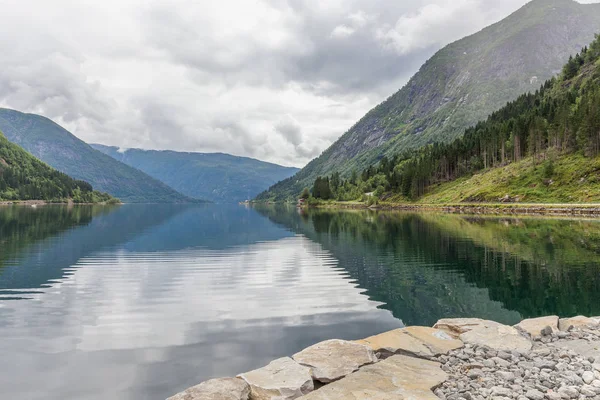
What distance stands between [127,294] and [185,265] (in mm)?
13115

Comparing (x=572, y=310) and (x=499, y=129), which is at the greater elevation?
(x=499, y=129)

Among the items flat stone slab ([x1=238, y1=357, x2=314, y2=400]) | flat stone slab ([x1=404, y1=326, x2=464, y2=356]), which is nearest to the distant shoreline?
flat stone slab ([x1=404, y1=326, x2=464, y2=356])

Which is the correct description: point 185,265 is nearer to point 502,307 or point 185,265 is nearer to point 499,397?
point 502,307

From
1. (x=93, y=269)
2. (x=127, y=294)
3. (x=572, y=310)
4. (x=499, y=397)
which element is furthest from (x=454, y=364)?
(x=93, y=269)

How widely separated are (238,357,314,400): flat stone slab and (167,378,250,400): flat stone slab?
0.37 metres

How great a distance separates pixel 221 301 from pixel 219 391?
15551 millimetres

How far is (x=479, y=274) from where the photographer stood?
114 ft

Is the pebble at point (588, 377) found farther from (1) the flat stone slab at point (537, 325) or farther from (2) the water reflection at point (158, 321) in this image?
(2) the water reflection at point (158, 321)

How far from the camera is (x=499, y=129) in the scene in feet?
648

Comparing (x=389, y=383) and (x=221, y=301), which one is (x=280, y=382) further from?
(x=221, y=301)

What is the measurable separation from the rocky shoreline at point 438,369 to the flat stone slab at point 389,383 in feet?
0.10

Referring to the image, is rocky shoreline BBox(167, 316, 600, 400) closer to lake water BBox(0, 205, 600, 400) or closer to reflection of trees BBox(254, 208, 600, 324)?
lake water BBox(0, 205, 600, 400)

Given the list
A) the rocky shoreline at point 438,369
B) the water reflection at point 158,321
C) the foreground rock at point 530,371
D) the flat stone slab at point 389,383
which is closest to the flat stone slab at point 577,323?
the rocky shoreline at point 438,369

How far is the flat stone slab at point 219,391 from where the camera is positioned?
37.0 feet
